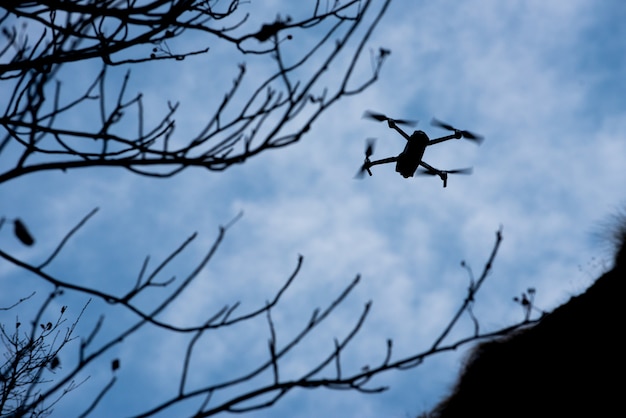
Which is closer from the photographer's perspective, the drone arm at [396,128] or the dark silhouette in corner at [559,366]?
the drone arm at [396,128]

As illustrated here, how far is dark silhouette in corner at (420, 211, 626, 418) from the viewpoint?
7.41m

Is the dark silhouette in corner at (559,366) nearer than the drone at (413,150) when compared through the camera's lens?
No

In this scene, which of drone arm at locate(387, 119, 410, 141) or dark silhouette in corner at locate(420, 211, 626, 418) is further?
dark silhouette in corner at locate(420, 211, 626, 418)

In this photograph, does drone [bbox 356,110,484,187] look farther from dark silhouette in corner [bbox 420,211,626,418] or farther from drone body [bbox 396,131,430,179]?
dark silhouette in corner [bbox 420,211,626,418]

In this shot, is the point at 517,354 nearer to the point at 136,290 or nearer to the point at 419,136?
the point at 419,136

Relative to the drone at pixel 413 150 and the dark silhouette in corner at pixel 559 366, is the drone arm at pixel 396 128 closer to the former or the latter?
the drone at pixel 413 150

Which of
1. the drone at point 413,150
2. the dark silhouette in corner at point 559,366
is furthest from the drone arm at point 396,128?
the dark silhouette in corner at point 559,366

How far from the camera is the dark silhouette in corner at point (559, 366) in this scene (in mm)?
7414

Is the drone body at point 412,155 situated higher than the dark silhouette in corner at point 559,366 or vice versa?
the drone body at point 412,155

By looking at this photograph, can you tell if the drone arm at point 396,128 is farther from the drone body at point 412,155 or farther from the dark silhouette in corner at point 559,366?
the dark silhouette in corner at point 559,366

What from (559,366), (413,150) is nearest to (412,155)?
(413,150)

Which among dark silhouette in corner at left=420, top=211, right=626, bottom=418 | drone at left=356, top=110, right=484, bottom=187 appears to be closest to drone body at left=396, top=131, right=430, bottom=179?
drone at left=356, top=110, right=484, bottom=187

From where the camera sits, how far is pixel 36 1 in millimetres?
3641

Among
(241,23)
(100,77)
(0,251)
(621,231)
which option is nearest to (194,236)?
(0,251)
